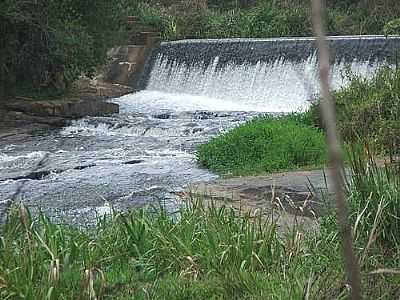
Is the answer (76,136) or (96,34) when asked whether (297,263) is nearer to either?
(76,136)

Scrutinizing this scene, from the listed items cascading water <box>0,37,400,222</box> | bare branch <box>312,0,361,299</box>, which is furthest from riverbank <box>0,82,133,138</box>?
bare branch <box>312,0,361,299</box>

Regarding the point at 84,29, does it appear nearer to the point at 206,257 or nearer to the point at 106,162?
the point at 106,162

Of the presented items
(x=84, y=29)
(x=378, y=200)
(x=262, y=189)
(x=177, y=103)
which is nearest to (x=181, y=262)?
(x=378, y=200)

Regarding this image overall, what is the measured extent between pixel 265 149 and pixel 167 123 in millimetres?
5284

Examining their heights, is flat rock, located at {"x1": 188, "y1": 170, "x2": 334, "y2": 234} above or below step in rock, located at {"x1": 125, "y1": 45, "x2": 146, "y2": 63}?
below

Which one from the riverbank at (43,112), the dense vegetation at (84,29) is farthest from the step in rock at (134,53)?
the riverbank at (43,112)

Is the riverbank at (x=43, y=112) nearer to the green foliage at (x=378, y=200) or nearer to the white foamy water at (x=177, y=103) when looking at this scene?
the white foamy water at (x=177, y=103)

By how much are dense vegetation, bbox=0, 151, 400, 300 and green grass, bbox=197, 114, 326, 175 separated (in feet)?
16.5

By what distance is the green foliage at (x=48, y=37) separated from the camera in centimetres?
1521

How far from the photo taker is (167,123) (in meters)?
15.3

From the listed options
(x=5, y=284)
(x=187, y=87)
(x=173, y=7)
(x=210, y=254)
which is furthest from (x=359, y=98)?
(x=173, y=7)

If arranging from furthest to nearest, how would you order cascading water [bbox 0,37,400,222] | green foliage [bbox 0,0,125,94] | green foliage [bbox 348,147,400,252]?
1. green foliage [bbox 0,0,125,94]
2. cascading water [bbox 0,37,400,222]
3. green foliage [bbox 348,147,400,252]

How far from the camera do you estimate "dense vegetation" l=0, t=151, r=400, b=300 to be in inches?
141

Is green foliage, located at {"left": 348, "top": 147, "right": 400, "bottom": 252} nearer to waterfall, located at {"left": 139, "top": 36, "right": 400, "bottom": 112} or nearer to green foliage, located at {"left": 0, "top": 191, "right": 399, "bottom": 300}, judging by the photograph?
green foliage, located at {"left": 0, "top": 191, "right": 399, "bottom": 300}
